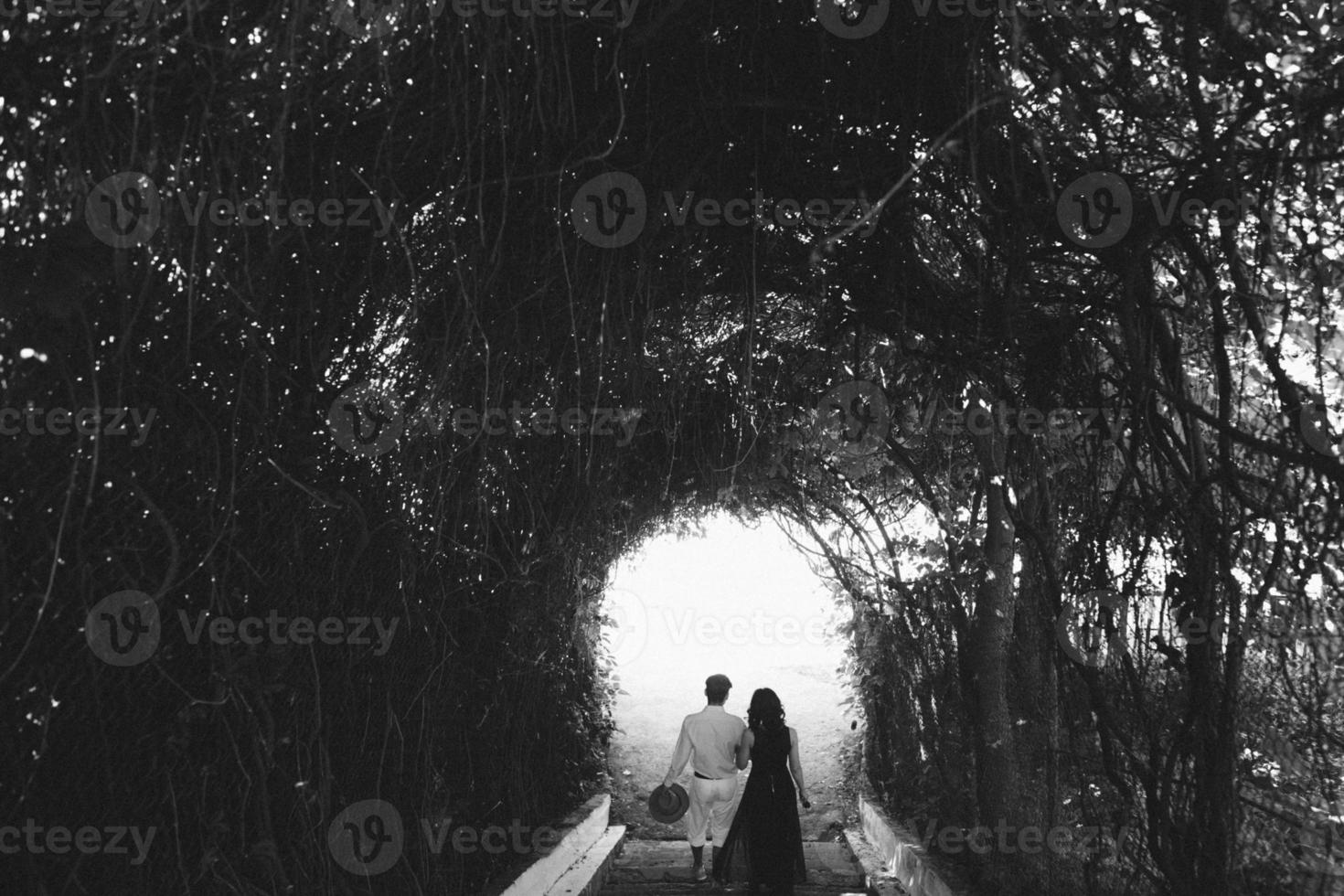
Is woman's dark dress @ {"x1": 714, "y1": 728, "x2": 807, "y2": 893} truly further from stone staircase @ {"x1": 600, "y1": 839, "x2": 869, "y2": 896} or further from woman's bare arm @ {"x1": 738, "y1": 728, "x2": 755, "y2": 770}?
stone staircase @ {"x1": 600, "y1": 839, "x2": 869, "y2": 896}

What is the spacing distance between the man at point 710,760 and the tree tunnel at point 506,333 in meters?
2.74

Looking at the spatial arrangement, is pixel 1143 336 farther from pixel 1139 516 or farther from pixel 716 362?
pixel 716 362

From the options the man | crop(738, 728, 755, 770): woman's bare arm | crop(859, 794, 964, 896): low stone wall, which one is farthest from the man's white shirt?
crop(859, 794, 964, 896): low stone wall

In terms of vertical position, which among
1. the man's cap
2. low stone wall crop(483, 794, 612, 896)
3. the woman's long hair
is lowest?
low stone wall crop(483, 794, 612, 896)

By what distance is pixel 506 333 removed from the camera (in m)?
3.87

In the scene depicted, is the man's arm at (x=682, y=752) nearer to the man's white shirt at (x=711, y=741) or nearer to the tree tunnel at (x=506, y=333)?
the man's white shirt at (x=711, y=741)

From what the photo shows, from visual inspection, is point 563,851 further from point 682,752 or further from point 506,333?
point 506,333

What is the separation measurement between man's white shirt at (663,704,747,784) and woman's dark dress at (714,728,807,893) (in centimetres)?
56

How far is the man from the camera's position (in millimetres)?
7578

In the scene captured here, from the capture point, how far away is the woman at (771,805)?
6.94 m

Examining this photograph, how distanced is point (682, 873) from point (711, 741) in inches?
48.4

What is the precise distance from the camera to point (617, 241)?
3.67 m

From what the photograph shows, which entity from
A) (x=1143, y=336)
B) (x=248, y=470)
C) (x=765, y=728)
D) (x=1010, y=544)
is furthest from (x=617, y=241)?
(x=765, y=728)

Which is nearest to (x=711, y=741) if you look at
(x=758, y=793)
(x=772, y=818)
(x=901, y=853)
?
(x=758, y=793)
